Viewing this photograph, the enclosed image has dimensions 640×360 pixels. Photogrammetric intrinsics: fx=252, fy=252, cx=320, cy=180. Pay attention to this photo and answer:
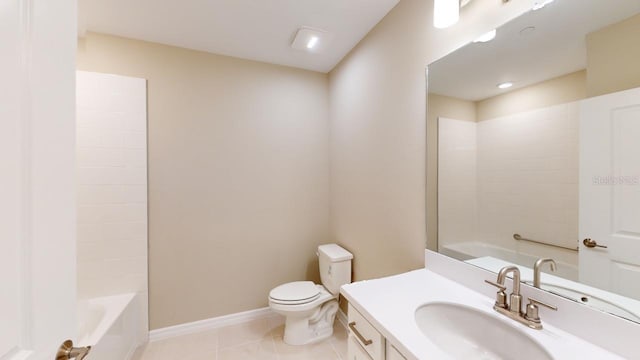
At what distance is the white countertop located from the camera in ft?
2.44

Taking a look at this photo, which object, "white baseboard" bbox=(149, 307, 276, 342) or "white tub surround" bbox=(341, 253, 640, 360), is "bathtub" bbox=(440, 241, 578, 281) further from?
"white baseboard" bbox=(149, 307, 276, 342)

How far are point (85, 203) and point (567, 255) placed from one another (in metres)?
2.80

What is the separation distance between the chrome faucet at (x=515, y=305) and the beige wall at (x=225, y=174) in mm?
1799

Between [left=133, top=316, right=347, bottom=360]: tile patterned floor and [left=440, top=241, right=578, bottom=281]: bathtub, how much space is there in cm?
124

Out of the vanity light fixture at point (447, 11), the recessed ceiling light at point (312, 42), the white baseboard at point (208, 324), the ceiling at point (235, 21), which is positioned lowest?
the white baseboard at point (208, 324)

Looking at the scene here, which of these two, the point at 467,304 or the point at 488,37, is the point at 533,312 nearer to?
the point at 467,304

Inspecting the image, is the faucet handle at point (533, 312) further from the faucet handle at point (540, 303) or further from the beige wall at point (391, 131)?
the beige wall at point (391, 131)

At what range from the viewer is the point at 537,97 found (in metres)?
0.97

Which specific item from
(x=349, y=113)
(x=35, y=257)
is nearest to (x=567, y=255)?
(x=35, y=257)

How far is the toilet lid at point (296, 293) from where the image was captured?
6.46 ft

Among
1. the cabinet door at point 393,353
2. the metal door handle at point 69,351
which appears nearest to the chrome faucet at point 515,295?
the cabinet door at point 393,353

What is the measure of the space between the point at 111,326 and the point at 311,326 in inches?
53.6

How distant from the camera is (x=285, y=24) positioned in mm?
1843

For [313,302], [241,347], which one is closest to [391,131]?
[313,302]
